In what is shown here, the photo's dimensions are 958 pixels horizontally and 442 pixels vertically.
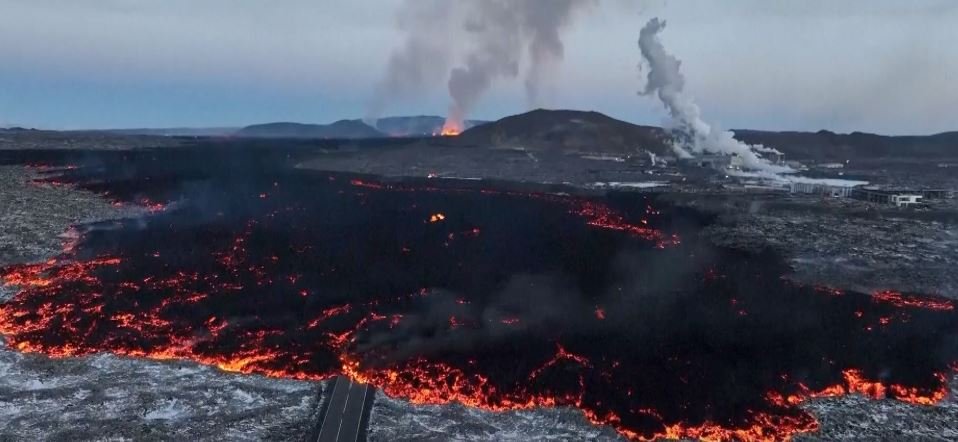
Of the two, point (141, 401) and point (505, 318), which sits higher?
point (505, 318)

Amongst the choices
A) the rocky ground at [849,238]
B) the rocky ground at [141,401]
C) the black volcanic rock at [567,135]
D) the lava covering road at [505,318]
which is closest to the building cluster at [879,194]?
the rocky ground at [849,238]

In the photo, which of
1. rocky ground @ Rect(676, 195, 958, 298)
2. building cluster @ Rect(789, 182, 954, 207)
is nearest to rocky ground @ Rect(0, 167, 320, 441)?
rocky ground @ Rect(676, 195, 958, 298)

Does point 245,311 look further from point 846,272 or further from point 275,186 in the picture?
point 275,186

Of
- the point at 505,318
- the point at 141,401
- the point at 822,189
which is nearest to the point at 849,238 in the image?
Result: the point at 505,318

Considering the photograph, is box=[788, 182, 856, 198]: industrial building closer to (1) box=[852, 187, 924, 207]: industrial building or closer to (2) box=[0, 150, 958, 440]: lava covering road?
(1) box=[852, 187, 924, 207]: industrial building

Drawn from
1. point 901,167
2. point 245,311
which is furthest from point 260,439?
point 901,167

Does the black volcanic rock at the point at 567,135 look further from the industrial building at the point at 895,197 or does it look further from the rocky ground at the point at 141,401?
the rocky ground at the point at 141,401

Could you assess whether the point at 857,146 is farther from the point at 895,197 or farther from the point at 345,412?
the point at 345,412
